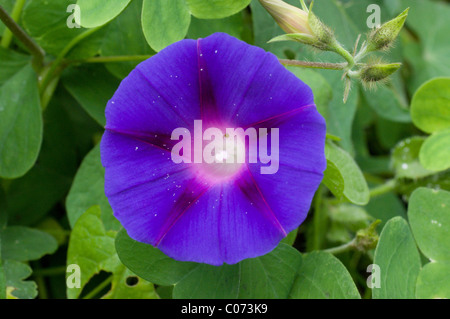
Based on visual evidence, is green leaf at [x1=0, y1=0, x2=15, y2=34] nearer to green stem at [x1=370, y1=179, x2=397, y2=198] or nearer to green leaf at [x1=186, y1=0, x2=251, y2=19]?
green leaf at [x1=186, y1=0, x2=251, y2=19]

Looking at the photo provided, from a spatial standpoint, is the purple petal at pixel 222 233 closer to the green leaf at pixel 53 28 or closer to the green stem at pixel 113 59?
the green stem at pixel 113 59

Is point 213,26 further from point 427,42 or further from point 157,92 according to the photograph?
point 427,42

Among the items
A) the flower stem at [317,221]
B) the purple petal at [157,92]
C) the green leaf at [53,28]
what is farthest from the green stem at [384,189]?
the green leaf at [53,28]

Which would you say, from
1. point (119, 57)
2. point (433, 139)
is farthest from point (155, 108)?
point (433, 139)

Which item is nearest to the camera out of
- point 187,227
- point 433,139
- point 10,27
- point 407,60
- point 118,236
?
point 187,227

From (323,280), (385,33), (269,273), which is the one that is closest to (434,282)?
(323,280)

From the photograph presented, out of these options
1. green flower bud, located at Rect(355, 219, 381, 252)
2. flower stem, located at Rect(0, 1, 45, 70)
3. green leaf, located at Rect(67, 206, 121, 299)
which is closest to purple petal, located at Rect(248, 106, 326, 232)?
green flower bud, located at Rect(355, 219, 381, 252)

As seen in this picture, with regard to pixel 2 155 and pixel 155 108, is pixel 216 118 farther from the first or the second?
pixel 2 155
